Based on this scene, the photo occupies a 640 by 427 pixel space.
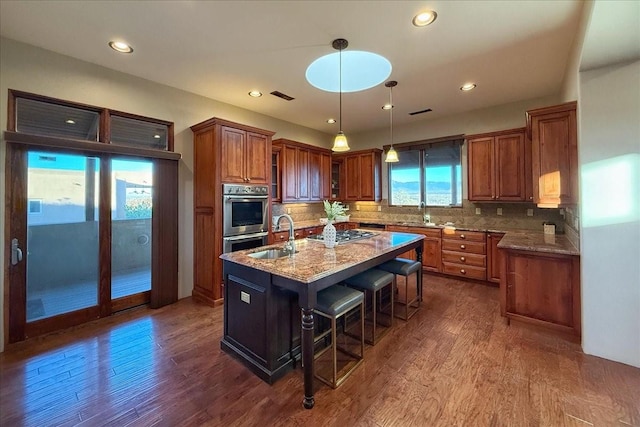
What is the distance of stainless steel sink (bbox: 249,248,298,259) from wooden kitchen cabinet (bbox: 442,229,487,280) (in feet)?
10.6

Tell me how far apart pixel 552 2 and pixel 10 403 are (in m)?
5.02

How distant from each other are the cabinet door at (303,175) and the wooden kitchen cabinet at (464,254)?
2.68 meters

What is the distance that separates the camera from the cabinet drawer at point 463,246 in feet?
14.1

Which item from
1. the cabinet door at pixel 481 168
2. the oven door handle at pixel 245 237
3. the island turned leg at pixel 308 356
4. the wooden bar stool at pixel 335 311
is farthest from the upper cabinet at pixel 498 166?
the island turned leg at pixel 308 356

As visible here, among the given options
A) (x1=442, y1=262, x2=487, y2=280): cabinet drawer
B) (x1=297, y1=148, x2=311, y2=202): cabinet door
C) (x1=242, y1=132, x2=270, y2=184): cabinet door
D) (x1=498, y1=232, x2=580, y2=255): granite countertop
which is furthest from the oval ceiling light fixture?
(x1=442, y1=262, x2=487, y2=280): cabinet drawer

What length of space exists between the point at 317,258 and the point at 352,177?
4042mm

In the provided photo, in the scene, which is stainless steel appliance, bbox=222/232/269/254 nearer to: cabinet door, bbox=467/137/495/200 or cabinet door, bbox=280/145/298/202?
cabinet door, bbox=280/145/298/202

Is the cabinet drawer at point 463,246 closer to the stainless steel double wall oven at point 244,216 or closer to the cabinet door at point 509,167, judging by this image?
the cabinet door at point 509,167

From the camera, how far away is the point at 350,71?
3.46 m

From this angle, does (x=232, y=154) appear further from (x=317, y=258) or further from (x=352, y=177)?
(x=352, y=177)

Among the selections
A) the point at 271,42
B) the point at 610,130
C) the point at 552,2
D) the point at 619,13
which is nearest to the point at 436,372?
the point at 610,130

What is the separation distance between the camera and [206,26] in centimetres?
240

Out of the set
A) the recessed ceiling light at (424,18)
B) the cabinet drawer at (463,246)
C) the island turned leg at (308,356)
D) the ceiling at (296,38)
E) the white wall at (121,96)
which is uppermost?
the ceiling at (296,38)

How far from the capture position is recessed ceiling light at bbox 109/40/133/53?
2.65 metres
